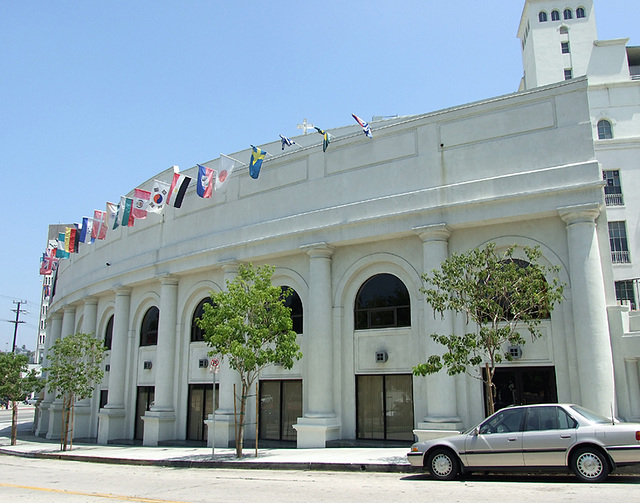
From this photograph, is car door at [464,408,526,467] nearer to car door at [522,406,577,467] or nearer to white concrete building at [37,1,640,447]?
car door at [522,406,577,467]

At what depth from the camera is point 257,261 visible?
2280 centimetres

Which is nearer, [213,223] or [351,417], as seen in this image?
→ [351,417]

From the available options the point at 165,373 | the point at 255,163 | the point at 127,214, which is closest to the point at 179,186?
the point at 127,214

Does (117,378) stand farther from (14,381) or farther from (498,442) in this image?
(498,442)

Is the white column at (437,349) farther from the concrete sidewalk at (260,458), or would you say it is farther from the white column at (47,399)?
the white column at (47,399)

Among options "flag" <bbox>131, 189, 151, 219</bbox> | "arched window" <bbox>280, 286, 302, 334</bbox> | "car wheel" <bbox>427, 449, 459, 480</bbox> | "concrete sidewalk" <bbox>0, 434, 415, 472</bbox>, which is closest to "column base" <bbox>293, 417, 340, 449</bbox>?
"concrete sidewalk" <bbox>0, 434, 415, 472</bbox>

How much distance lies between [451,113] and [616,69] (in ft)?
125

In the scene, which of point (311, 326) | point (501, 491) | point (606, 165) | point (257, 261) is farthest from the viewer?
A: point (606, 165)

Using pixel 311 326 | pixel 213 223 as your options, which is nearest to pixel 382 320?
pixel 311 326

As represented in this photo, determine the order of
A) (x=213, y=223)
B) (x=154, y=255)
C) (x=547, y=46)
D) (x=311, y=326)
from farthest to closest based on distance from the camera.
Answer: (x=547, y=46)
(x=154, y=255)
(x=213, y=223)
(x=311, y=326)

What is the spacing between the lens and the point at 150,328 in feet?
91.6

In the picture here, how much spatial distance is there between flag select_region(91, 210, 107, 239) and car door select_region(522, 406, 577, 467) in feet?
80.2

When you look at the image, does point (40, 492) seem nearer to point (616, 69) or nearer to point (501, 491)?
point (501, 491)

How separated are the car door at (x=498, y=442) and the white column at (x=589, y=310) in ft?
15.9
